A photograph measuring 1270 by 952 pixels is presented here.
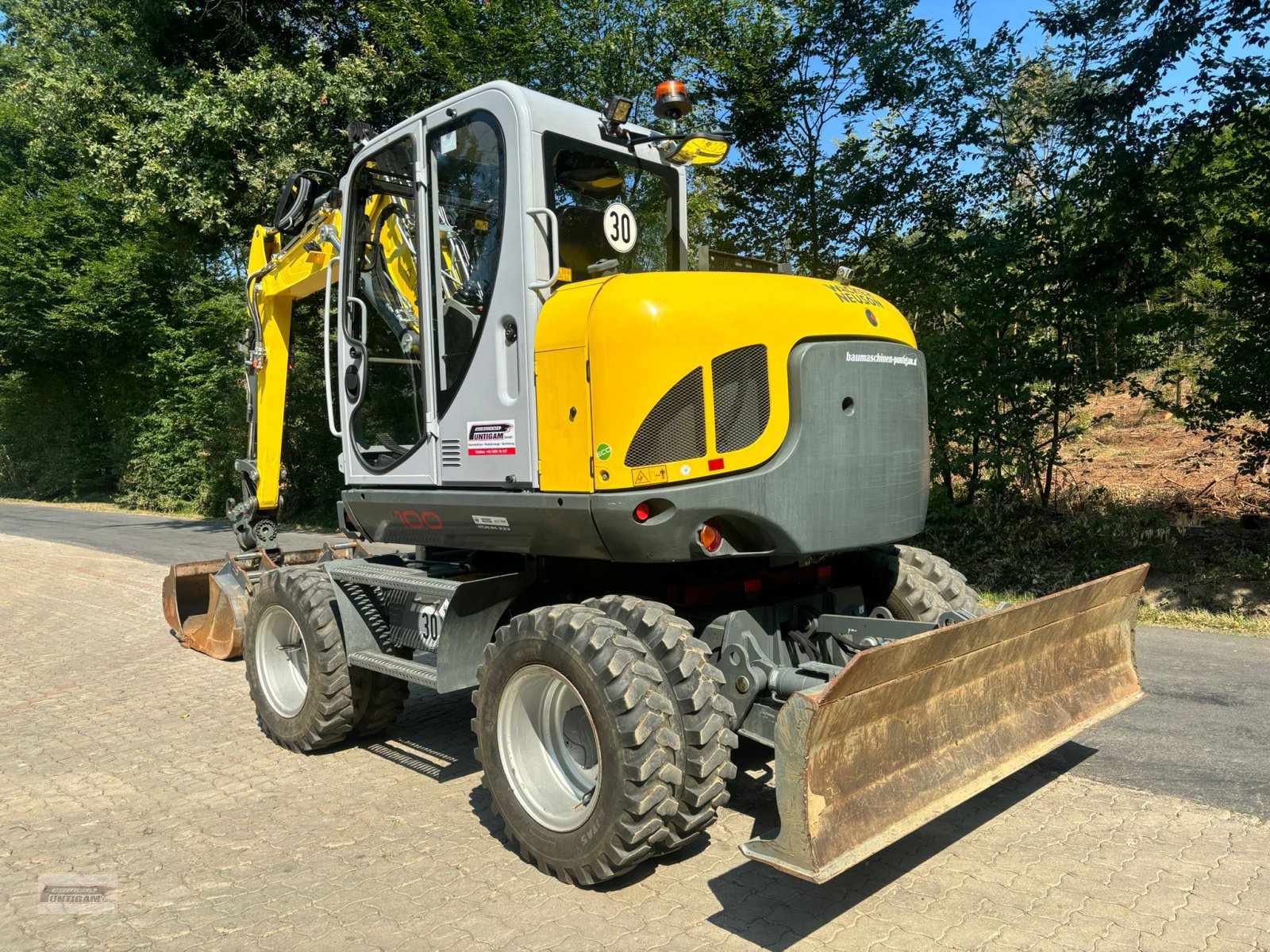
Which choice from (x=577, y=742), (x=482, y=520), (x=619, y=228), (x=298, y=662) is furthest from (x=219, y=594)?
(x=619, y=228)

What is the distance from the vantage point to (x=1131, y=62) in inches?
340

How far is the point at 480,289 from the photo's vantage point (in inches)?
164

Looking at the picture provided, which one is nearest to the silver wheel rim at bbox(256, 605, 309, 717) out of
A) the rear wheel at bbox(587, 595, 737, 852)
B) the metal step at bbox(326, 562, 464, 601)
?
the metal step at bbox(326, 562, 464, 601)

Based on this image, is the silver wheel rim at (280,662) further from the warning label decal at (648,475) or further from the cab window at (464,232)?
the warning label decal at (648,475)

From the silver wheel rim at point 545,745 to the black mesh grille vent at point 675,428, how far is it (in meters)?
1.02

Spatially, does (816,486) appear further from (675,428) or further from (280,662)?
(280,662)

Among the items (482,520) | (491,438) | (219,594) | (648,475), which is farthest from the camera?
(219,594)

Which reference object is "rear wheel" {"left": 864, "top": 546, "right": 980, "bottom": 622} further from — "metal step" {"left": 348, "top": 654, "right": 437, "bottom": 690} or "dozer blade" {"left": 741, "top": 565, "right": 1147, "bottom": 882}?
"metal step" {"left": 348, "top": 654, "right": 437, "bottom": 690}

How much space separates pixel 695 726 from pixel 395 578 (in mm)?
1936

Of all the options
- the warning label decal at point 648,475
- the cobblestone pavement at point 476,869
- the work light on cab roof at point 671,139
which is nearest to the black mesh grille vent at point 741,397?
the warning label decal at point 648,475

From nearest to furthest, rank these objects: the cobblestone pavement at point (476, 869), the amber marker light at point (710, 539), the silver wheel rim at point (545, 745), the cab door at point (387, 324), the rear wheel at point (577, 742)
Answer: the cobblestone pavement at point (476, 869) < the rear wheel at point (577, 742) < the amber marker light at point (710, 539) < the silver wheel rim at point (545, 745) < the cab door at point (387, 324)

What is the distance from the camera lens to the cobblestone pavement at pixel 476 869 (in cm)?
330

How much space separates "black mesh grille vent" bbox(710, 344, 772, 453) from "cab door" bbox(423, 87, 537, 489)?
2.66ft

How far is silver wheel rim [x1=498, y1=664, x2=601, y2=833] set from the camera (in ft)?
12.8
